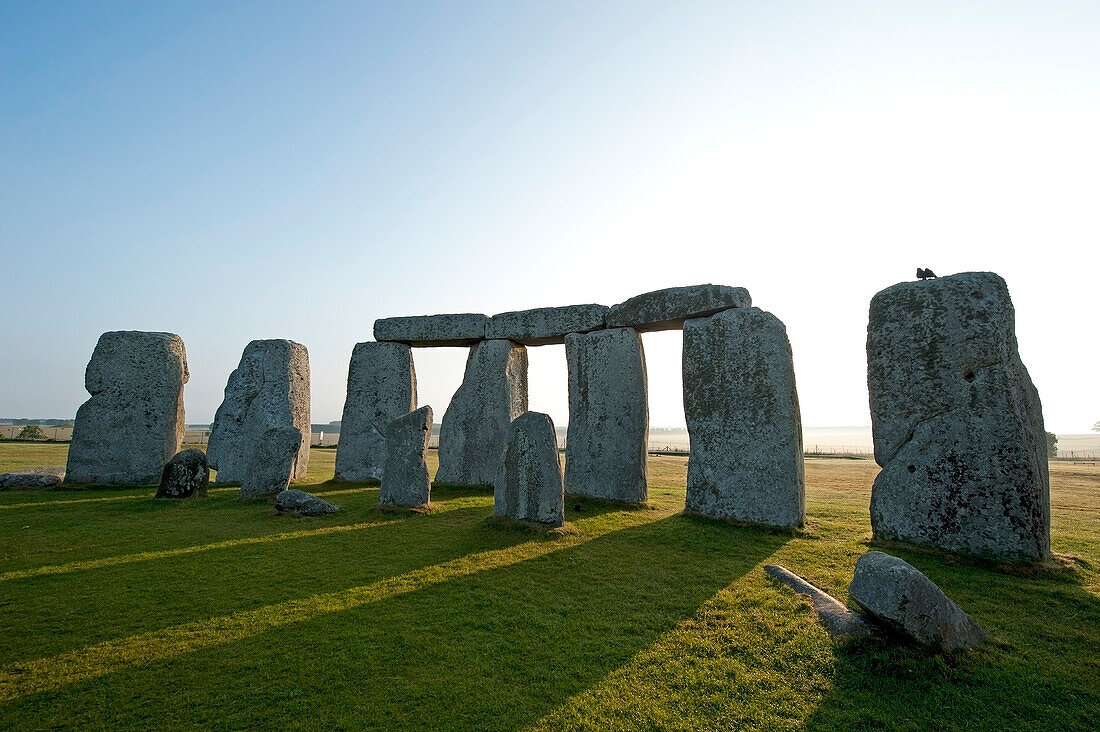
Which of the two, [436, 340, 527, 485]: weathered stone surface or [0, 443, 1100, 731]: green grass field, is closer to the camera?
[0, 443, 1100, 731]: green grass field

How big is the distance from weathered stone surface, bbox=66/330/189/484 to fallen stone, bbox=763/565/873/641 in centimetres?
1370

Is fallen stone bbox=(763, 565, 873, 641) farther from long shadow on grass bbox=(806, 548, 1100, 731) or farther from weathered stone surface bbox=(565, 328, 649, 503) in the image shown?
weathered stone surface bbox=(565, 328, 649, 503)

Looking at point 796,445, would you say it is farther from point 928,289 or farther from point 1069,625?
point 1069,625

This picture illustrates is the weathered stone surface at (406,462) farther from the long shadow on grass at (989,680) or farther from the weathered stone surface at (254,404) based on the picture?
the long shadow on grass at (989,680)

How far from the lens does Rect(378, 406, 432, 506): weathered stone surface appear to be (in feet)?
31.1

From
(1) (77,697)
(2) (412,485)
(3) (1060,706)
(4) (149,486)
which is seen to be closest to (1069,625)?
(3) (1060,706)

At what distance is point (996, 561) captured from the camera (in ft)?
20.3

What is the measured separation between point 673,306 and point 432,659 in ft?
25.1

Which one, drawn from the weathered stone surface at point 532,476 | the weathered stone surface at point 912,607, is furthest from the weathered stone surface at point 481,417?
the weathered stone surface at point 912,607

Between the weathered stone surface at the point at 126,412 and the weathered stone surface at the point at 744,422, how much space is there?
40.2ft

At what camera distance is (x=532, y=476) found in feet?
26.1

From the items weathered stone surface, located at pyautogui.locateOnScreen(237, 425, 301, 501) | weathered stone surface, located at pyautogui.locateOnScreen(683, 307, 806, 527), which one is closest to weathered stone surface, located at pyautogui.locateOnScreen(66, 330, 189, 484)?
weathered stone surface, located at pyautogui.locateOnScreen(237, 425, 301, 501)

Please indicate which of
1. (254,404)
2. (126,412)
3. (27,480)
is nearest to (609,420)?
(254,404)

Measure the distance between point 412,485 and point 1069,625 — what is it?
853cm
